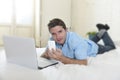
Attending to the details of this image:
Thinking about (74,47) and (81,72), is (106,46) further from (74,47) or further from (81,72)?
(81,72)

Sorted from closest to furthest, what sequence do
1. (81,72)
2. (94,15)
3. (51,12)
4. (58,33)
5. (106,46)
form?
(81,72) < (58,33) < (106,46) < (94,15) < (51,12)

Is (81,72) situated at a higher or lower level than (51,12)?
lower

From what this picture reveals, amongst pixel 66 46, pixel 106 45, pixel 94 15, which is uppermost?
pixel 94 15

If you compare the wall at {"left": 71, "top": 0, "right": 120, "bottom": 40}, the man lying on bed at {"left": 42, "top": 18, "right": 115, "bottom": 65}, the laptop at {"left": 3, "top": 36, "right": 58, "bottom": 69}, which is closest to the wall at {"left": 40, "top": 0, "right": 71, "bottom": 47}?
the wall at {"left": 71, "top": 0, "right": 120, "bottom": 40}

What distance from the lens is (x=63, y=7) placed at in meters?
3.98


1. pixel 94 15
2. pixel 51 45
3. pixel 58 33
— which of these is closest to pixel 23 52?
pixel 51 45

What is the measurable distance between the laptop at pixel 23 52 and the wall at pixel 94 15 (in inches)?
70.6

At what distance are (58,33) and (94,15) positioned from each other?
208cm

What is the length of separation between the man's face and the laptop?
0.17 m

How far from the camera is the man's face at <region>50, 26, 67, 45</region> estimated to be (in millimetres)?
1428

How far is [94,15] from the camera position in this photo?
3412mm

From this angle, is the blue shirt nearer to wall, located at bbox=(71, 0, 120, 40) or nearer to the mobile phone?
the mobile phone

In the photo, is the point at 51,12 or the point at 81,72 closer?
the point at 81,72

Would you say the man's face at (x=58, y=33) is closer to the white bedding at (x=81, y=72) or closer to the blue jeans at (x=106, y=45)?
the white bedding at (x=81, y=72)
